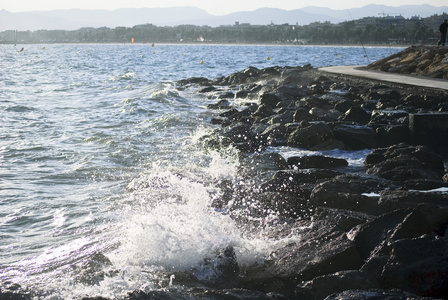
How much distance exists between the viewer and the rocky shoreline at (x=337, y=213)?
4.33m

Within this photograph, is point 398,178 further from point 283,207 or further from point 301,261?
point 301,261

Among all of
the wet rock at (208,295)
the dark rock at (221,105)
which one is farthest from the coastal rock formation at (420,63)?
the wet rock at (208,295)

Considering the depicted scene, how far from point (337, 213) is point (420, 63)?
1580 cm

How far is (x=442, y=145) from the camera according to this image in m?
10.3

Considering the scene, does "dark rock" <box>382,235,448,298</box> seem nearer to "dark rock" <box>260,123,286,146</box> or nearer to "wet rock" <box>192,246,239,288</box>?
"wet rock" <box>192,246,239,288</box>

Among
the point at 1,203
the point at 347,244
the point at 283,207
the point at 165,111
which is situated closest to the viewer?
the point at 347,244

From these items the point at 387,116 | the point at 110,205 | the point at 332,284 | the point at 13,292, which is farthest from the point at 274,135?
the point at 13,292

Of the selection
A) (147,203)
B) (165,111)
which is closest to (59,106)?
(165,111)

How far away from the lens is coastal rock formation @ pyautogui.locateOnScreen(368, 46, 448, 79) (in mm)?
18484

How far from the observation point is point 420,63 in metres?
20.0

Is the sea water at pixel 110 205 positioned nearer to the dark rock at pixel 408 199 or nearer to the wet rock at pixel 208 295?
the wet rock at pixel 208 295

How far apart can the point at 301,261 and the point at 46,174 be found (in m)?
6.64

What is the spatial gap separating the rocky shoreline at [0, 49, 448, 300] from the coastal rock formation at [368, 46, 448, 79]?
220 inches

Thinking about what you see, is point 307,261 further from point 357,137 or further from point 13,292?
point 357,137
